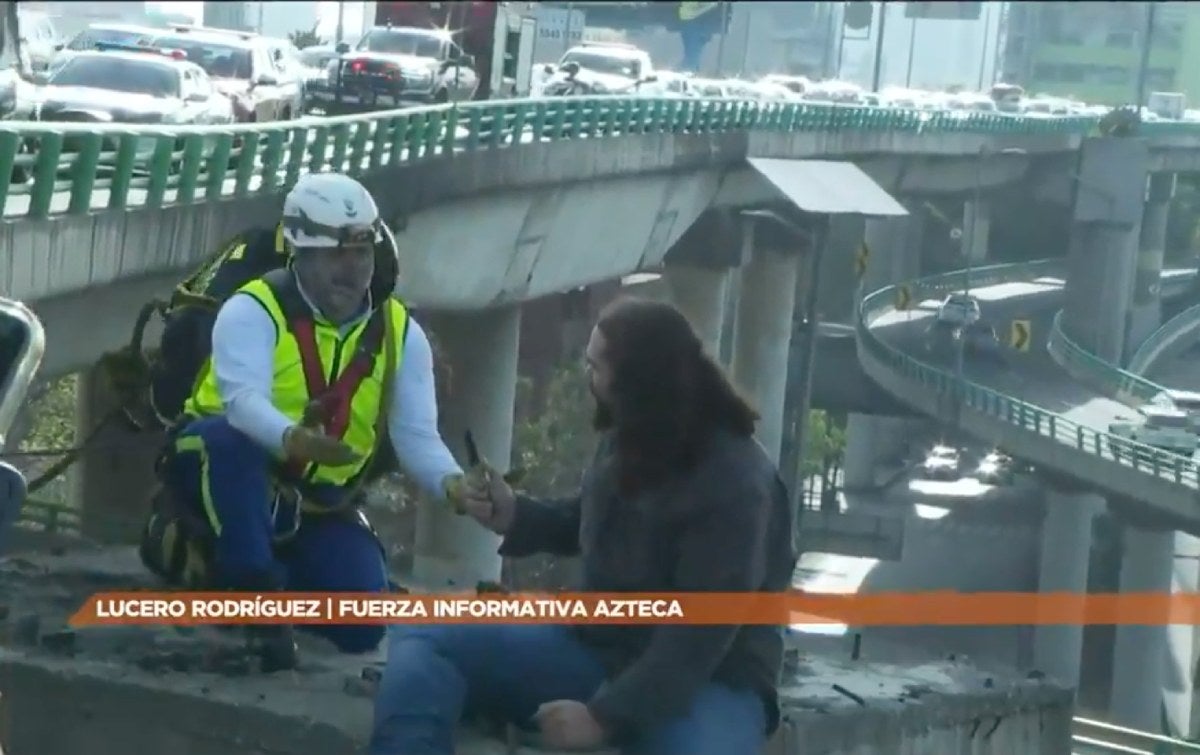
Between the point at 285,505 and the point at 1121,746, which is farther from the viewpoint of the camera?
the point at 1121,746

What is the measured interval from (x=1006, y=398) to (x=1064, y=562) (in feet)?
13.3

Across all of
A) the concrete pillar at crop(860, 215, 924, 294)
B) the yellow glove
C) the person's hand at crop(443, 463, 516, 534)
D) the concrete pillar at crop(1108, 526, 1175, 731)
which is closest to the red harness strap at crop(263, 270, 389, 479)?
the yellow glove

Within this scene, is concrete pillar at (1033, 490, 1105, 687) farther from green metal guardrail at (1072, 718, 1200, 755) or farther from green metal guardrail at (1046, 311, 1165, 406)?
green metal guardrail at (1072, 718, 1200, 755)

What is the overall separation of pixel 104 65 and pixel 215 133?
921cm

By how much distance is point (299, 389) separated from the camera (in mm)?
7203

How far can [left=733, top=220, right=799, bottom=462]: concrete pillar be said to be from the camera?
4316cm

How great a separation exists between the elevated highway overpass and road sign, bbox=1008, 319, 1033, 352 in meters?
0.08

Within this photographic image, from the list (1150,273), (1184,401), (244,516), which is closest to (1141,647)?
(1150,273)

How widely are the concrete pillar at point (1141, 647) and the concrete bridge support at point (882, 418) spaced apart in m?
4.75

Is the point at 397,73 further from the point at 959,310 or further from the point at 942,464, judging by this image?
the point at 959,310

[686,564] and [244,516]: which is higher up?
[686,564]

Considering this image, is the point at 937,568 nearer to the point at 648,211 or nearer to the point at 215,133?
the point at 648,211

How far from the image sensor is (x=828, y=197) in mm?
38125

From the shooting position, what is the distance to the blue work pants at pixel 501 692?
19.7ft
